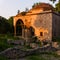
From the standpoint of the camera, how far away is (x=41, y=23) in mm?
33625

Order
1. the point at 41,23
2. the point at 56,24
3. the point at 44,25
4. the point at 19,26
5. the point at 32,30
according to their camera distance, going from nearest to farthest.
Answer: the point at 44,25
the point at 41,23
the point at 56,24
the point at 32,30
the point at 19,26

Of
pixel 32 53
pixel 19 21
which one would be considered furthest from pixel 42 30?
pixel 32 53

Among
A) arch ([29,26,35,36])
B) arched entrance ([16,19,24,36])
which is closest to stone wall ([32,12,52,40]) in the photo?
arch ([29,26,35,36])

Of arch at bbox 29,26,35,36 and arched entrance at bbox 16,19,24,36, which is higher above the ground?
arched entrance at bbox 16,19,24,36

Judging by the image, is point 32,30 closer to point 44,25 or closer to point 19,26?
point 44,25

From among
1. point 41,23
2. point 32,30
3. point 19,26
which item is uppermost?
point 41,23

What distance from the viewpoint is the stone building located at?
32469 mm

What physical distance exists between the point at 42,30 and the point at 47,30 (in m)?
0.96

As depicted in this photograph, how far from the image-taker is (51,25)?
106ft

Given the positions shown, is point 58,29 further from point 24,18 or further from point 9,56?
point 9,56

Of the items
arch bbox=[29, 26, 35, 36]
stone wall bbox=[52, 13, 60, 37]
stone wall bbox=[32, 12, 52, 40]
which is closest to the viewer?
stone wall bbox=[32, 12, 52, 40]

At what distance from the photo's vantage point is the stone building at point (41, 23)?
32469 mm

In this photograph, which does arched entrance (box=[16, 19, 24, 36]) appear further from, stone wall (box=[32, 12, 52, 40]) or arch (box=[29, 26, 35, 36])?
stone wall (box=[32, 12, 52, 40])

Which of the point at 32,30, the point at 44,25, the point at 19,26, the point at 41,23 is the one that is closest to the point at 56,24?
the point at 44,25
